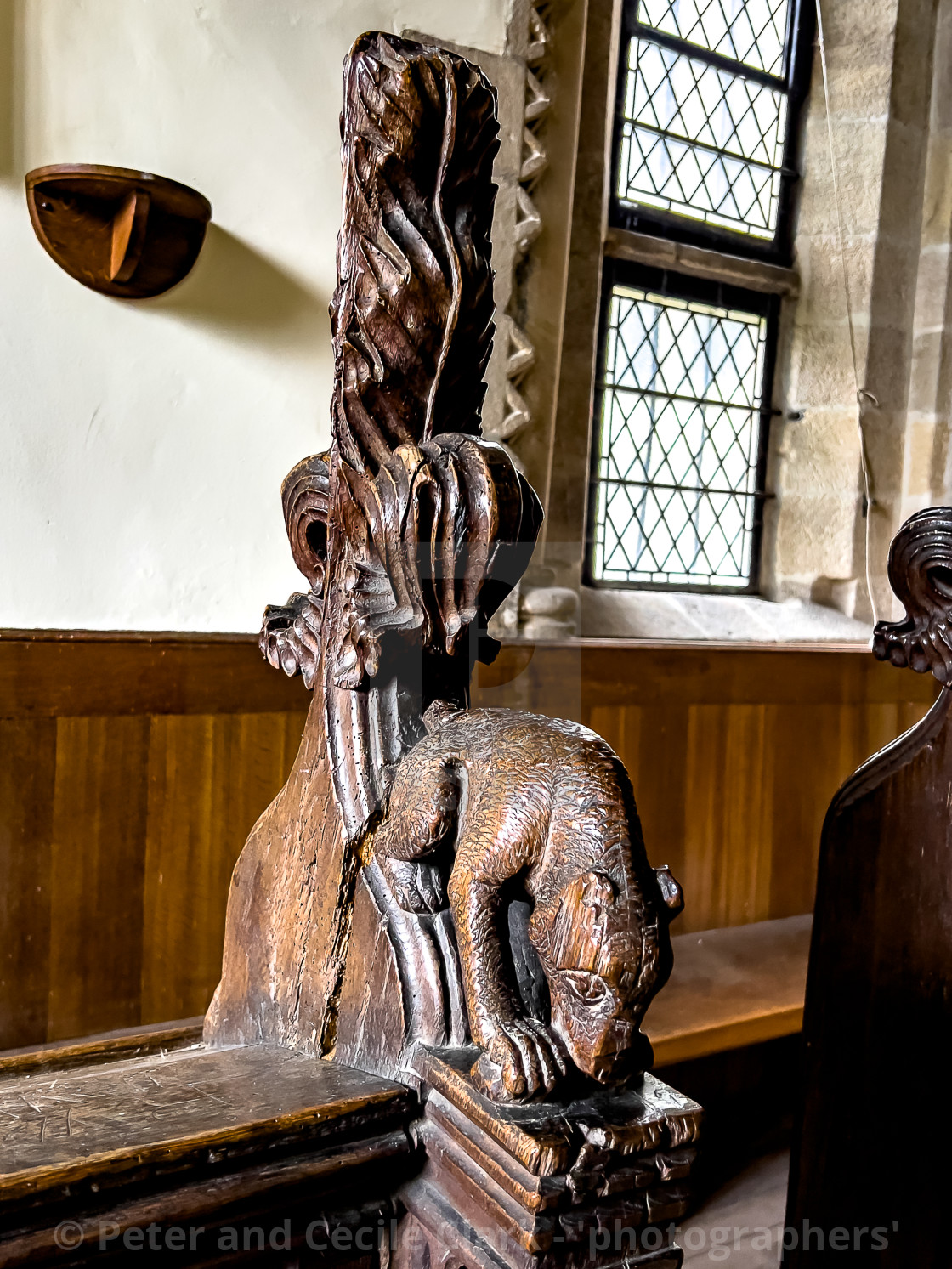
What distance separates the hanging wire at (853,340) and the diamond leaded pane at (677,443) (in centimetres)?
28

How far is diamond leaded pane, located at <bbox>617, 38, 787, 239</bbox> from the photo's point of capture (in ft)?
9.72

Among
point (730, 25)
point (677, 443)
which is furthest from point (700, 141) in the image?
point (677, 443)

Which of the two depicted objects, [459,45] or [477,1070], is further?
[459,45]

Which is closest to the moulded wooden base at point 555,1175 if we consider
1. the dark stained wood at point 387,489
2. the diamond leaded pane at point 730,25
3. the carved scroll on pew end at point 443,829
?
the carved scroll on pew end at point 443,829

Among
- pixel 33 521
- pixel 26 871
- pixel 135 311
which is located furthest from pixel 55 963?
pixel 135 311

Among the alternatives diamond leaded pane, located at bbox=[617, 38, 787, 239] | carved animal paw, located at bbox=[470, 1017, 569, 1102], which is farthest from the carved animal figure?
diamond leaded pane, located at bbox=[617, 38, 787, 239]

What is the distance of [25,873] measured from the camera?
5.58 feet

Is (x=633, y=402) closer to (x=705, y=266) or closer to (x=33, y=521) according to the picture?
(x=705, y=266)

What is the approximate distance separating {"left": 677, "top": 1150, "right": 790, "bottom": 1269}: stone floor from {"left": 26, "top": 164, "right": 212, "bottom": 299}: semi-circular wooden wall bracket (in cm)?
188

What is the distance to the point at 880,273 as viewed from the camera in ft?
10.6

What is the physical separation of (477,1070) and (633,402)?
2813 millimetres

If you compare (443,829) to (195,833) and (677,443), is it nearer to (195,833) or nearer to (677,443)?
(195,833)

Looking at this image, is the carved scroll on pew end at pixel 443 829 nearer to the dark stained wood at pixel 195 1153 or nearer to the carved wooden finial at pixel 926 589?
the dark stained wood at pixel 195 1153

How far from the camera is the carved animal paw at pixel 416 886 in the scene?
50 cm
